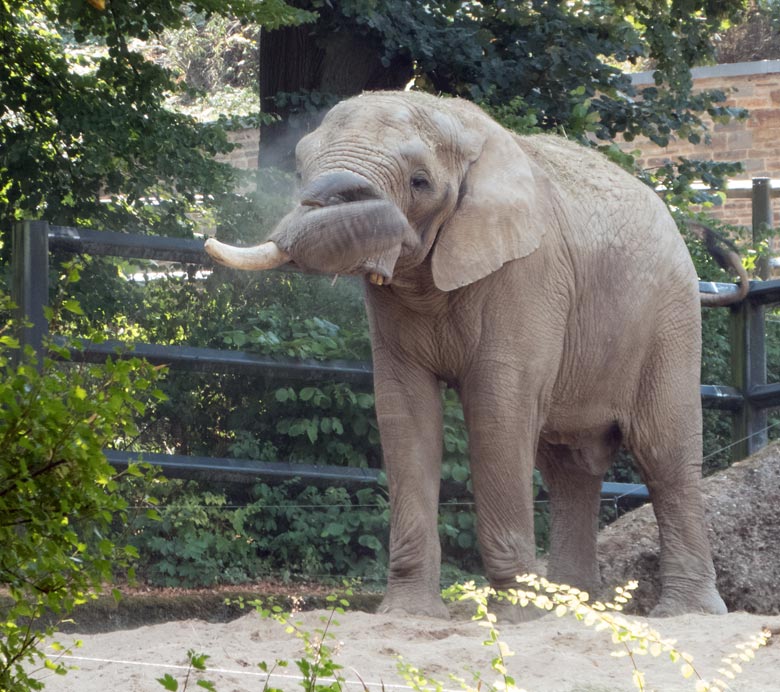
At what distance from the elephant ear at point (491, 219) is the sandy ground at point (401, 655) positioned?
1.46m

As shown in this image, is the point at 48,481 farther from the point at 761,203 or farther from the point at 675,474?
the point at 761,203

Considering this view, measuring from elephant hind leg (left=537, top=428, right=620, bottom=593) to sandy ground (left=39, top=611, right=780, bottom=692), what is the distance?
176 centimetres

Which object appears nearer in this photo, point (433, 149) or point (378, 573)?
point (433, 149)

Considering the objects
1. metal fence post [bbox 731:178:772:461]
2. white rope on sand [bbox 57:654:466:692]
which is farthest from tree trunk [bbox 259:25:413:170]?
white rope on sand [bbox 57:654:466:692]

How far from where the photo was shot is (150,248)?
7520 mm

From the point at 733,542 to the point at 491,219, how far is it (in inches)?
111

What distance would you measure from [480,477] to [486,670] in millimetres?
1808

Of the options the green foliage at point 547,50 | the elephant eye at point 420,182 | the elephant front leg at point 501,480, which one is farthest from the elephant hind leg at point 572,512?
the green foliage at point 547,50

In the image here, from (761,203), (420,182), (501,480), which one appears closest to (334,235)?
(420,182)

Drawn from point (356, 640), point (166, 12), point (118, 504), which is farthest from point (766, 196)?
point (118, 504)

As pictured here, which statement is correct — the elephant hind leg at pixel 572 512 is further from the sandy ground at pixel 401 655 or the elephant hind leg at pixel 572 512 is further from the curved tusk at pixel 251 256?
the curved tusk at pixel 251 256

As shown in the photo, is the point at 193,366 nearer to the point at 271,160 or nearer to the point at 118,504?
the point at 271,160

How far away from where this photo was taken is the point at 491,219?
621 cm

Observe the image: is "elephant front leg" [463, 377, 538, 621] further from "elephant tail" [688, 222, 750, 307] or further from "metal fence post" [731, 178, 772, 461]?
"metal fence post" [731, 178, 772, 461]
